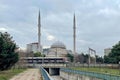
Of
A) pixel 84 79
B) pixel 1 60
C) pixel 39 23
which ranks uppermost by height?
pixel 39 23

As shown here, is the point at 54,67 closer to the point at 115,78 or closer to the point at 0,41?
the point at 0,41

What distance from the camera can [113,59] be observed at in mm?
139000

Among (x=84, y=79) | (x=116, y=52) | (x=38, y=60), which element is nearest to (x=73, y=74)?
(x=84, y=79)

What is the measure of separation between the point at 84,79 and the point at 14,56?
19707mm

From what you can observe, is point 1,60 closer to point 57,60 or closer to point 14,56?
point 14,56

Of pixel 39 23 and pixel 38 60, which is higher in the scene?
pixel 39 23

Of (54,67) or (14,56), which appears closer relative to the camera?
(14,56)

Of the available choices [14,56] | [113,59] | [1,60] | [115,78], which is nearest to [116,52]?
[113,59]

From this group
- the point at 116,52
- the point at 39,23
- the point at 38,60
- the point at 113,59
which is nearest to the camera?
the point at 116,52

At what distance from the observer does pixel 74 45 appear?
192250 mm

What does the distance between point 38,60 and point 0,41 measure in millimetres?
124332

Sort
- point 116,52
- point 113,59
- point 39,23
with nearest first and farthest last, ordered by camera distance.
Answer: point 116,52 < point 113,59 < point 39,23

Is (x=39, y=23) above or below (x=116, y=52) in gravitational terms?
above

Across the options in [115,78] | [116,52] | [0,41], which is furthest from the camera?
[116,52]
